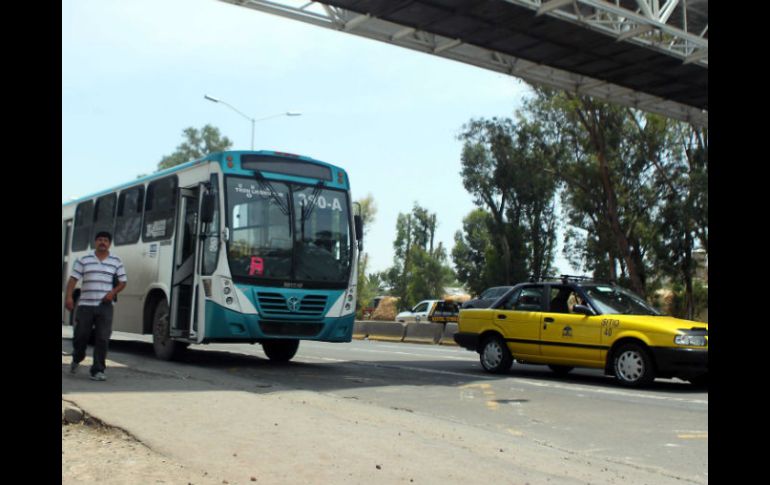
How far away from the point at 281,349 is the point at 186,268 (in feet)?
9.35

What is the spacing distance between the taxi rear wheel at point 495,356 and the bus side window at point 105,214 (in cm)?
809

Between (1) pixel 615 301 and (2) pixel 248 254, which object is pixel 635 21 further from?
(2) pixel 248 254

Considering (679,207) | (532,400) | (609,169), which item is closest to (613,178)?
(609,169)

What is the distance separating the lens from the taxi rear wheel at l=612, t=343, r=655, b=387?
1145 centimetres

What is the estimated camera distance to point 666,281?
136 feet

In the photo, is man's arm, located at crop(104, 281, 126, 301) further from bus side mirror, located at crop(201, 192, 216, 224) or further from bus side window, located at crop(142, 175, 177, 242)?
bus side window, located at crop(142, 175, 177, 242)

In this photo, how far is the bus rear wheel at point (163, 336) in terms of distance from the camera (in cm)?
1334

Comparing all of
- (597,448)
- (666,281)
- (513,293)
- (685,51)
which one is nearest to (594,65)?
(685,51)

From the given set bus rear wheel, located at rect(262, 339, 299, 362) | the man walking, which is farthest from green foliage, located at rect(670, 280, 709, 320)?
the man walking

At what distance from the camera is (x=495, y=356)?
13492 millimetres

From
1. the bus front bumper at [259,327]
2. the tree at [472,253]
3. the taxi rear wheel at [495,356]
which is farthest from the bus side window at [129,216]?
the tree at [472,253]
